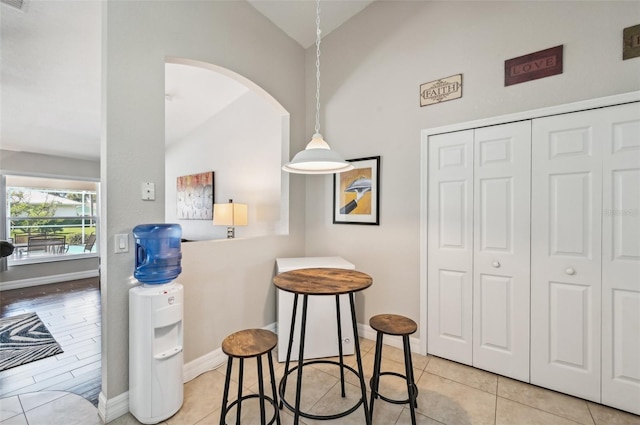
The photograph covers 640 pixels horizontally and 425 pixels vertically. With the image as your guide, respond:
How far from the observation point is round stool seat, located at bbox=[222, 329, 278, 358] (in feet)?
4.73

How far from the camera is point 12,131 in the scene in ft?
13.9

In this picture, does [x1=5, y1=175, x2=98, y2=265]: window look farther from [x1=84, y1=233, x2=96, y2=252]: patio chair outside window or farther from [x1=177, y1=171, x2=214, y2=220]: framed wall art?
[x1=177, y1=171, x2=214, y2=220]: framed wall art

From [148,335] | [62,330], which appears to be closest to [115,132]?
[148,335]

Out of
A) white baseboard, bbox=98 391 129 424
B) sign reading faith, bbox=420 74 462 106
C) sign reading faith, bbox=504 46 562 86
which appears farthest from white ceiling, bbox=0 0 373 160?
white baseboard, bbox=98 391 129 424

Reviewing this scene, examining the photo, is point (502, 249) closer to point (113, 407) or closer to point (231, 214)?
point (113, 407)

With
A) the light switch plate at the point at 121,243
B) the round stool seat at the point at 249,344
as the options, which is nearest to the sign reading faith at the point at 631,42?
the round stool seat at the point at 249,344

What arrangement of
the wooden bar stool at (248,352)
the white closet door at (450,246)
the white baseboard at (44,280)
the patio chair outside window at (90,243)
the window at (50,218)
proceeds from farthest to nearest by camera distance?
the patio chair outside window at (90,243) → the window at (50,218) → the white baseboard at (44,280) → the white closet door at (450,246) → the wooden bar stool at (248,352)

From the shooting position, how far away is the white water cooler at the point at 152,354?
1.70 m

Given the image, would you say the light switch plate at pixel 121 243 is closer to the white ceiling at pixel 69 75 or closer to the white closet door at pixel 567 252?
the white ceiling at pixel 69 75

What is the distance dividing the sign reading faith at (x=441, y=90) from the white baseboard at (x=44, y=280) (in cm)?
715

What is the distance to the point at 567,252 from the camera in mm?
2010

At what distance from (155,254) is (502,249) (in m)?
2.58

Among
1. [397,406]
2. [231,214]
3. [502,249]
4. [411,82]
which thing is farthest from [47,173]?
[502,249]

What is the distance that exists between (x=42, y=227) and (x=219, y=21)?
5.92 meters
